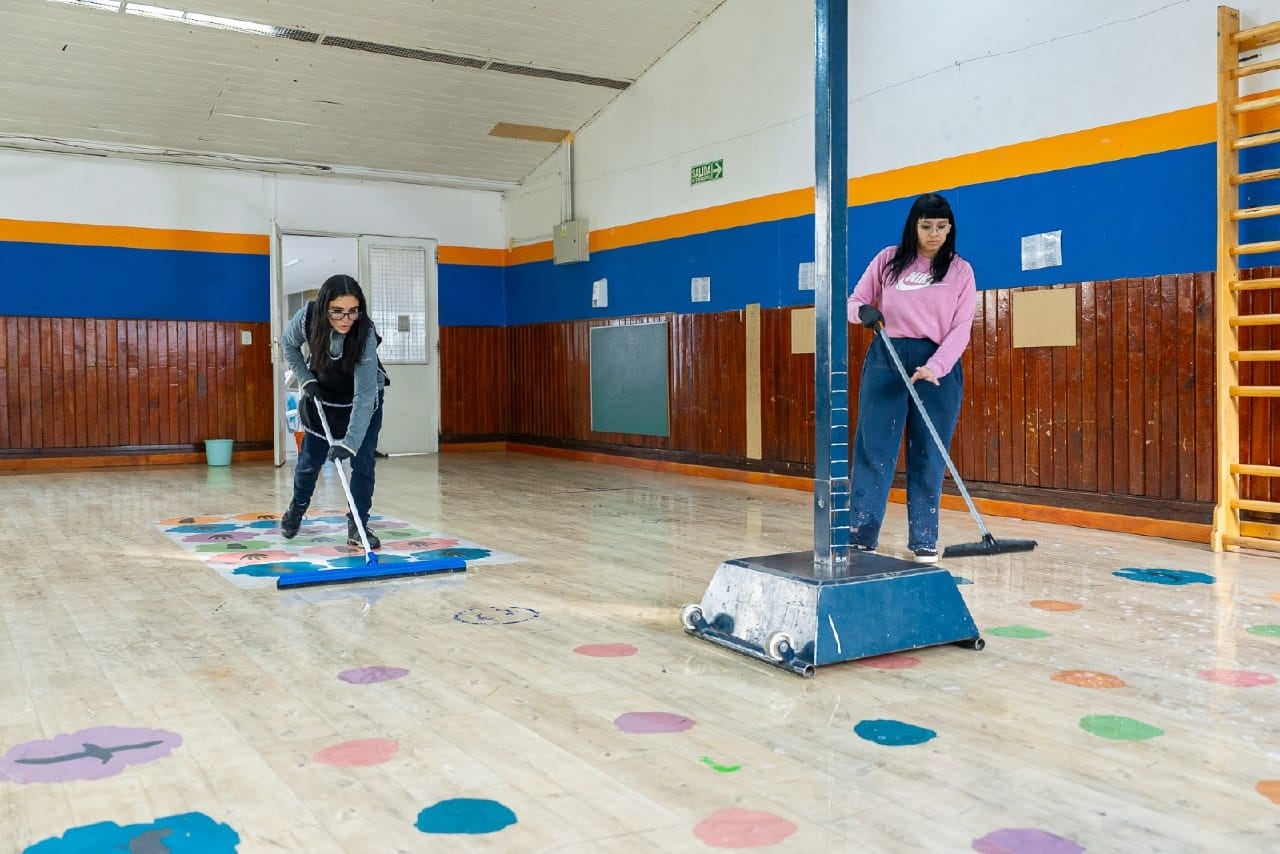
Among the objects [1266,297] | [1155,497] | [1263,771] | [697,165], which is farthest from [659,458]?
[1263,771]

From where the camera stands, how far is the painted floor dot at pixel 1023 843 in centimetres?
166

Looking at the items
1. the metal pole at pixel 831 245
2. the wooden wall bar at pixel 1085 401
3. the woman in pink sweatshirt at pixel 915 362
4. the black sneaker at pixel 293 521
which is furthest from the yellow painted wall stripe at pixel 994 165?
the black sneaker at pixel 293 521

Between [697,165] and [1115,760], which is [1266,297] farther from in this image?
[697,165]

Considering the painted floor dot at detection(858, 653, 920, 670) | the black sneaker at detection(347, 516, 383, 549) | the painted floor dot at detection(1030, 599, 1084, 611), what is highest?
the black sneaker at detection(347, 516, 383, 549)

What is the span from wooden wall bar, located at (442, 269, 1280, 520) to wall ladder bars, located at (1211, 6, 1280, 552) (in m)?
0.13

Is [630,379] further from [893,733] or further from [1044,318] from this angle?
[893,733]

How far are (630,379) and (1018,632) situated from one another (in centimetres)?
604

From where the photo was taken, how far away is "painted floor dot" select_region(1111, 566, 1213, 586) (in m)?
3.84

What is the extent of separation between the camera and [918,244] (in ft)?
12.8

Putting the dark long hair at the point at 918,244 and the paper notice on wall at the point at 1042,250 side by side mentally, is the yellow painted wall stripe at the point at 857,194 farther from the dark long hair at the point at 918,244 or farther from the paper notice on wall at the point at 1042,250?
the dark long hair at the point at 918,244

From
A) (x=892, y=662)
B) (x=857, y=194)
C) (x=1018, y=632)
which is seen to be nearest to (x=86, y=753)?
(x=892, y=662)

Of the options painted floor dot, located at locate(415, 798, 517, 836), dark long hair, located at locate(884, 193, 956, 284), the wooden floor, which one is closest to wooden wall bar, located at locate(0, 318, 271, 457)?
the wooden floor

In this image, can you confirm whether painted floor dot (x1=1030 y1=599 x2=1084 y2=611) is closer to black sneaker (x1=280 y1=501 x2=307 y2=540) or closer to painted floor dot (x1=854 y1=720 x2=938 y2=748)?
painted floor dot (x1=854 y1=720 x2=938 y2=748)

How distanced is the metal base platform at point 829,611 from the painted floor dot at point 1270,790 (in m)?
0.96
